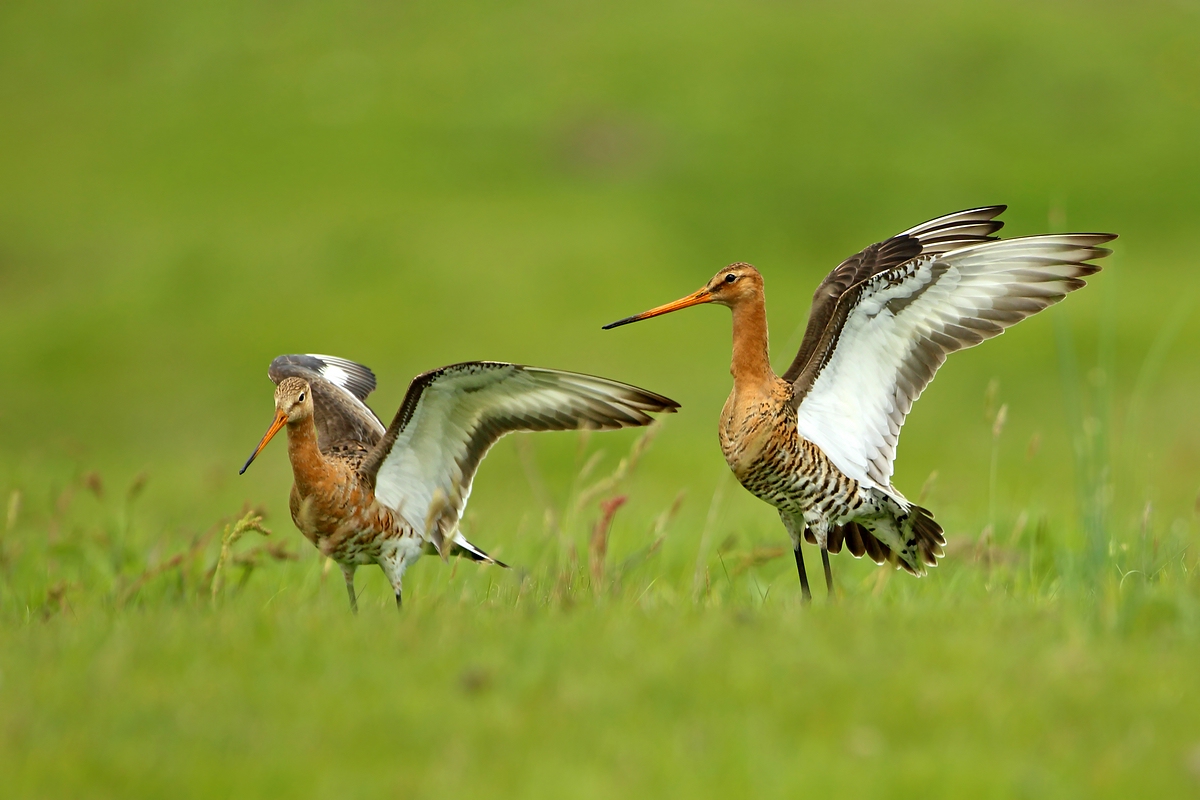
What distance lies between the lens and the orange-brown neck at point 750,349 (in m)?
6.99

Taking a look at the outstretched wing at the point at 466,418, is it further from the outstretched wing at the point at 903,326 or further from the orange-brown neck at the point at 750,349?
the outstretched wing at the point at 903,326

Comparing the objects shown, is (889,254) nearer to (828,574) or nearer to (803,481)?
(803,481)

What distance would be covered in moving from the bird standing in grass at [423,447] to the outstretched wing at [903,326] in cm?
110

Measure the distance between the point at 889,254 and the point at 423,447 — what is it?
301 cm

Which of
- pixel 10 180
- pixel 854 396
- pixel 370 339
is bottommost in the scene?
pixel 854 396

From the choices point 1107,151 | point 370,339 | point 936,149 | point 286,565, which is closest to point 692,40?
point 936,149

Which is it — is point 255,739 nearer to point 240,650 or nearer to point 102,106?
point 240,650

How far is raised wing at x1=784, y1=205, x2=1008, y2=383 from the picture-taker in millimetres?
7254

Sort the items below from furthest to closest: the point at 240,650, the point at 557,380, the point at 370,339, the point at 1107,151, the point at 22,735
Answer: the point at 1107,151 → the point at 370,339 → the point at 557,380 → the point at 240,650 → the point at 22,735

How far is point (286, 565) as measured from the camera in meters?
8.10

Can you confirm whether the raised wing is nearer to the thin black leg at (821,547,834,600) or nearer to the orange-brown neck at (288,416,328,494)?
the thin black leg at (821,547,834,600)

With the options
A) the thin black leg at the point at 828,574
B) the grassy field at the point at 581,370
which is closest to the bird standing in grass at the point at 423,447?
the grassy field at the point at 581,370

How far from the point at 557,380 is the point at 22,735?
353cm

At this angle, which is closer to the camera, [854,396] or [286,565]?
[854,396]
